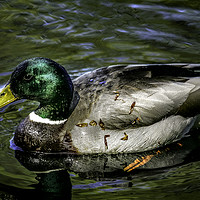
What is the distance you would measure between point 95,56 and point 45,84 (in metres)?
2.55

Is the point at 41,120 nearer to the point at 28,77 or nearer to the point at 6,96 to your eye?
the point at 6,96

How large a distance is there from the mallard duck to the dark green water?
24 cm

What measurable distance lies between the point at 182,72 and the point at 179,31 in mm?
2858

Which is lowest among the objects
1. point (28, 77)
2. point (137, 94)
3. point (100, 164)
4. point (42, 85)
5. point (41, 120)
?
point (100, 164)

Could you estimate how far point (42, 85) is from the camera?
6.26 m

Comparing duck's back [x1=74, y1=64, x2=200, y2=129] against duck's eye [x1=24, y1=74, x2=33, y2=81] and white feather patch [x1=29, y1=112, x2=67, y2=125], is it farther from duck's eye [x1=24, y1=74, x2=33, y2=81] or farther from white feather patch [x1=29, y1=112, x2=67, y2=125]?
duck's eye [x1=24, y1=74, x2=33, y2=81]

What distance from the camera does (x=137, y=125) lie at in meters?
6.36

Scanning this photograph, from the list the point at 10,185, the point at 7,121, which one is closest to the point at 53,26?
the point at 7,121

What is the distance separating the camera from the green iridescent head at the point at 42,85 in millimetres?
6148

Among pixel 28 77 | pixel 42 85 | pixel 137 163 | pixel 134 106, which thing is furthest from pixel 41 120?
pixel 137 163

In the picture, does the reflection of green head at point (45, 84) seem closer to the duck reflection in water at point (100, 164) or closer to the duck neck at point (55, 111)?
the duck neck at point (55, 111)

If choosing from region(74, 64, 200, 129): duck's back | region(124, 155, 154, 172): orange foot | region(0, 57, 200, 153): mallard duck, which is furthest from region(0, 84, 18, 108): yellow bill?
region(124, 155, 154, 172): orange foot

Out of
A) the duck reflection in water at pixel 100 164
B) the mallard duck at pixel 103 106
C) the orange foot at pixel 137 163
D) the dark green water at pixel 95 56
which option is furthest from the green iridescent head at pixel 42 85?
the orange foot at pixel 137 163

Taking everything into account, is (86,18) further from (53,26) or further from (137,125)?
(137,125)
